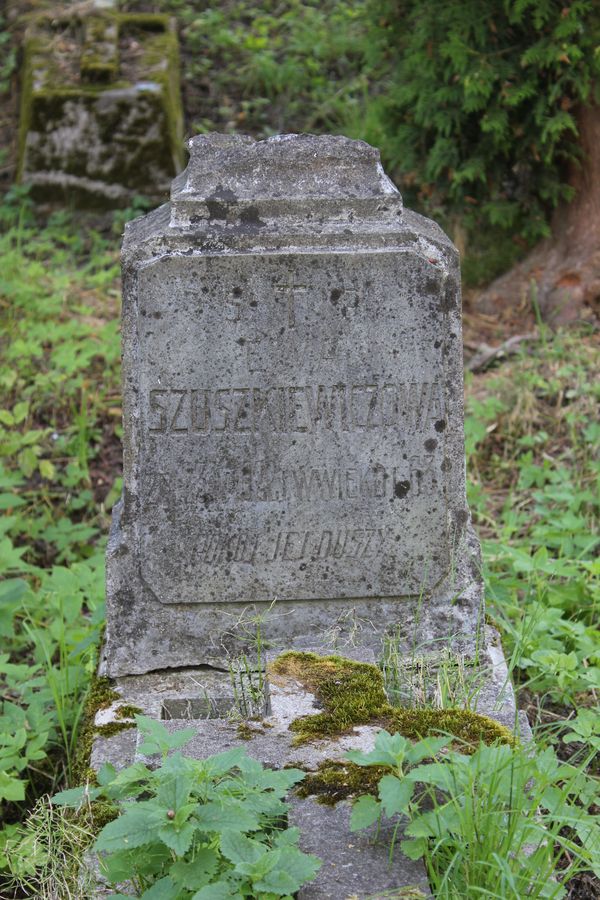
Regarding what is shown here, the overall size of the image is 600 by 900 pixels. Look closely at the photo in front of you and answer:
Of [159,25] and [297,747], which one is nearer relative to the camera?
[297,747]

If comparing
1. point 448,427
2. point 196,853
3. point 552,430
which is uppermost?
point 448,427

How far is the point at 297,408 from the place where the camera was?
2.90m

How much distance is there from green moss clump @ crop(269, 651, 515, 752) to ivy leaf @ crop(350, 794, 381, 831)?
241 mm

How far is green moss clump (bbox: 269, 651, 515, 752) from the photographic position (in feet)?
7.61

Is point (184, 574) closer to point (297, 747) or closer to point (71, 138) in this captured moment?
point (297, 747)

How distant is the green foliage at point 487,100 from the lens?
5137mm

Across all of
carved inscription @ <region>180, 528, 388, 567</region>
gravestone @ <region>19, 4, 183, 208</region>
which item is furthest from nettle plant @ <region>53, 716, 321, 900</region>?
gravestone @ <region>19, 4, 183, 208</region>

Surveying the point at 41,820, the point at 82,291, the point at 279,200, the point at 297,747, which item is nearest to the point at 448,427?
the point at 279,200

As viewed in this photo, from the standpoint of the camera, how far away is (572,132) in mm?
5500

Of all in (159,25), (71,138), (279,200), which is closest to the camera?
(279,200)

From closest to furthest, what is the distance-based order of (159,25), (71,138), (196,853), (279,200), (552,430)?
(196,853) → (279,200) → (552,430) → (71,138) → (159,25)

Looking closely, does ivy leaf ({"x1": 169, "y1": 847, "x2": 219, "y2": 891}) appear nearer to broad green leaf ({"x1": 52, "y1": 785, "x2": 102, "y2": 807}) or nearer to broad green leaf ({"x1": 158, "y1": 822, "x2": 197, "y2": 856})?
broad green leaf ({"x1": 158, "y1": 822, "x2": 197, "y2": 856})

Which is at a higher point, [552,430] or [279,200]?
[279,200]

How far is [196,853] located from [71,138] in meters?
5.95
